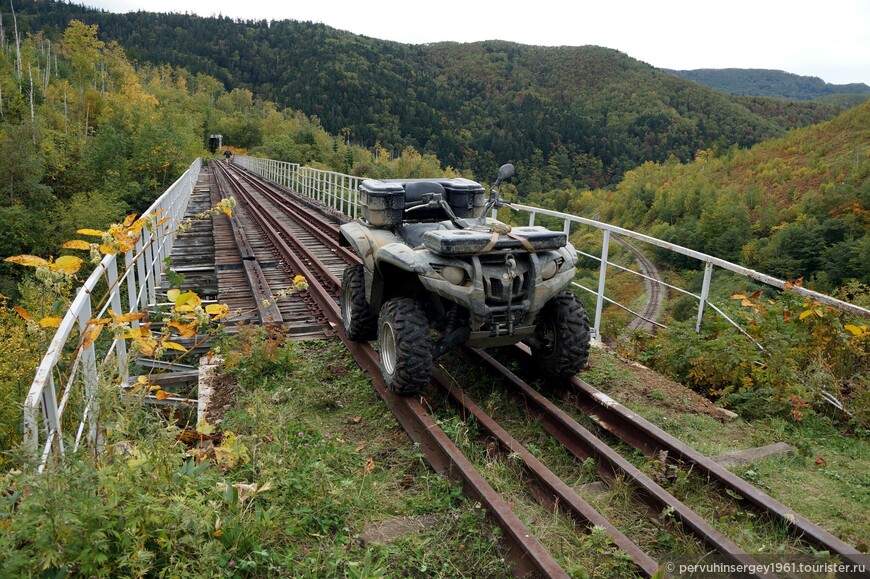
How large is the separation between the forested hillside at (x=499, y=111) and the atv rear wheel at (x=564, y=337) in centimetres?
10890

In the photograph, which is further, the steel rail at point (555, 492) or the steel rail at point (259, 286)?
the steel rail at point (259, 286)

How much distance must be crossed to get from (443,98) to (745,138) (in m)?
83.0

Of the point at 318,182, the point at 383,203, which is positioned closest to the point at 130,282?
the point at 383,203

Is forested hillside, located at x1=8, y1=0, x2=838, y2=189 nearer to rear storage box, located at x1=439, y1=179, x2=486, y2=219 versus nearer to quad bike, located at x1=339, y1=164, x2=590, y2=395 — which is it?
rear storage box, located at x1=439, y1=179, x2=486, y2=219

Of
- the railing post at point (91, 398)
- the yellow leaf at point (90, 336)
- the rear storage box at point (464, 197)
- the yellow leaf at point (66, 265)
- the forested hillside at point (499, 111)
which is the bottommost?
the railing post at point (91, 398)

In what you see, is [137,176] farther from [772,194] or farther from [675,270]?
[772,194]

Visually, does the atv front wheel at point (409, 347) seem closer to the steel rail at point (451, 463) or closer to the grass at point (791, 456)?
the steel rail at point (451, 463)

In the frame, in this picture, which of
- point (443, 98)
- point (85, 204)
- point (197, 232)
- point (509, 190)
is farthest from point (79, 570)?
point (443, 98)

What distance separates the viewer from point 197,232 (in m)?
14.1

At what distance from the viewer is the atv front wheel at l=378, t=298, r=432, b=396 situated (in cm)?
472

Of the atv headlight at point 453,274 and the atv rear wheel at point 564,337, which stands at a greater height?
the atv headlight at point 453,274

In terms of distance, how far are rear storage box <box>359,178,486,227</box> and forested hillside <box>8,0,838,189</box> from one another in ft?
352

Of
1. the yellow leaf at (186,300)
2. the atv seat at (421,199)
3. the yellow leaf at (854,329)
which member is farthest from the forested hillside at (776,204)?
the yellow leaf at (186,300)

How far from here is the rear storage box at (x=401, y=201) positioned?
5.70 meters
